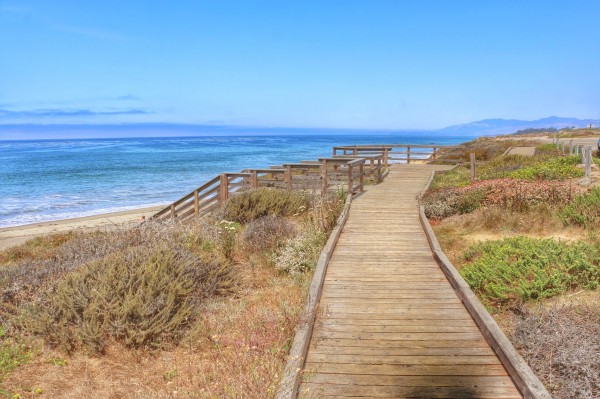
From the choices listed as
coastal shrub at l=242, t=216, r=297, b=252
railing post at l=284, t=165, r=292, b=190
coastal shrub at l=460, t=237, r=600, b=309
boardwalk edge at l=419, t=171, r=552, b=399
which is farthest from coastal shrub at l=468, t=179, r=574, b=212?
railing post at l=284, t=165, r=292, b=190

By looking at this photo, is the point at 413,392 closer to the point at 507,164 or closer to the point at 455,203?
the point at 455,203

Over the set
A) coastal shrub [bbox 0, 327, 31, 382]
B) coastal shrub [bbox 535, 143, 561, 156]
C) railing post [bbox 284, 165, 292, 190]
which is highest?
coastal shrub [bbox 535, 143, 561, 156]

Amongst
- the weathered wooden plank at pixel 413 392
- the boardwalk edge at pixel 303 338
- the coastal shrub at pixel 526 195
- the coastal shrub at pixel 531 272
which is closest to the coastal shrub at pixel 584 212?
the coastal shrub at pixel 526 195

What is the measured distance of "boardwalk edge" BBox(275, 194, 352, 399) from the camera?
427 cm

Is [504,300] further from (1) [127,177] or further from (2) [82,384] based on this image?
(1) [127,177]

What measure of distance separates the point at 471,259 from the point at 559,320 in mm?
3883

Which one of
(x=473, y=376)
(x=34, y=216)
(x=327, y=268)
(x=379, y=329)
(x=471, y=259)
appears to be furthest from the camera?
(x=34, y=216)

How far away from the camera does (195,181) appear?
152 ft

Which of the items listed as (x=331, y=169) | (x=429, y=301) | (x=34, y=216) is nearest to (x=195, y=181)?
(x=34, y=216)

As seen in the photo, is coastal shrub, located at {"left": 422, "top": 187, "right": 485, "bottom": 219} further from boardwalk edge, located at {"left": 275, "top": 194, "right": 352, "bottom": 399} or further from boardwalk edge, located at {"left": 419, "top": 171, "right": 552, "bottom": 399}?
boardwalk edge, located at {"left": 419, "top": 171, "right": 552, "bottom": 399}

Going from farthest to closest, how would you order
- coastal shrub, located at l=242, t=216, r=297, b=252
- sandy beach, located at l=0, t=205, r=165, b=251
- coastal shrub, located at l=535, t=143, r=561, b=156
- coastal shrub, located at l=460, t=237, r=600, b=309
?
1. coastal shrub, located at l=535, t=143, r=561, b=156
2. sandy beach, located at l=0, t=205, r=165, b=251
3. coastal shrub, located at l=242, t=216, r=297, b=252
4. coastal shrub, located at l=460, t=237, r=600, b=309

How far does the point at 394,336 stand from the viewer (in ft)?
18.6

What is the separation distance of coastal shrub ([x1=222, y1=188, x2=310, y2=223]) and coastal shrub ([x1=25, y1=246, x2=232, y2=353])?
6120 millimetres

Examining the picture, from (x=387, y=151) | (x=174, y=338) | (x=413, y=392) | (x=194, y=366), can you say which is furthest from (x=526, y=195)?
(x=387, y=151)
